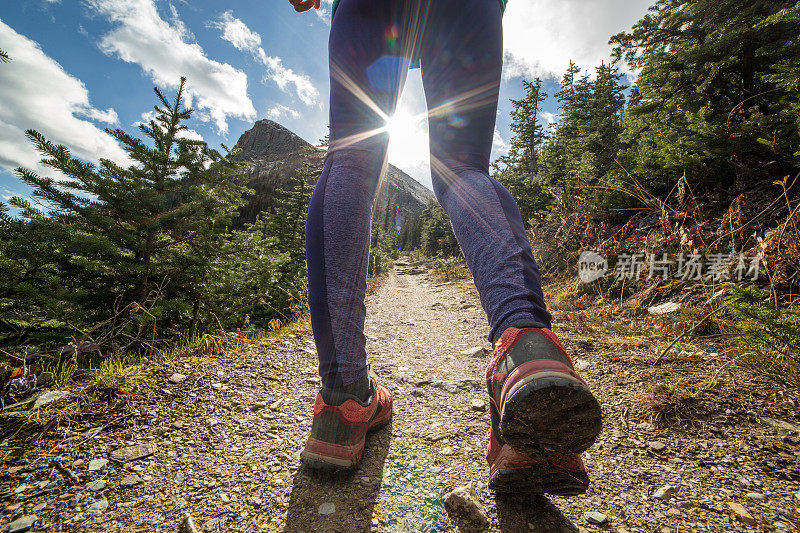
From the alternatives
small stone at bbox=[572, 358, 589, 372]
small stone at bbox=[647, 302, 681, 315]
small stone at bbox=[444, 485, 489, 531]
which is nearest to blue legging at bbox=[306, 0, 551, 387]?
small stone at bbox=[444, 485, 489, 531]

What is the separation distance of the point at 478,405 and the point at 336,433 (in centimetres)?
75

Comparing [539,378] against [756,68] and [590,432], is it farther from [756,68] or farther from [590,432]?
[756,68]

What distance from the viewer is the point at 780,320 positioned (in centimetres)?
140

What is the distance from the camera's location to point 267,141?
111 m

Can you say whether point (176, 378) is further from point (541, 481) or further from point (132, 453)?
Answer: point (541, 481)

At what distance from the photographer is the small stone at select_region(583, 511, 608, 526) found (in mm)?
793

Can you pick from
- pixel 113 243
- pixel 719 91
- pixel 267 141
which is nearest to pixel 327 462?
pixel 113 243

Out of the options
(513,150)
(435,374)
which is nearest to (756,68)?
(435,374)

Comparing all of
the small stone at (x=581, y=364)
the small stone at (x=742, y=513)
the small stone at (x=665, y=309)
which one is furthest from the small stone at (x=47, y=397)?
the small stone at (x=665, y=309)

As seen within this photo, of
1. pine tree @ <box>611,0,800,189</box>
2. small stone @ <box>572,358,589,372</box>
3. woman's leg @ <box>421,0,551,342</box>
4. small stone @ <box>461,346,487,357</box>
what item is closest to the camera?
woman's leg @ <box>421,0,551,342</box>

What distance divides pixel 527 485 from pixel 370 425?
22.3 inches

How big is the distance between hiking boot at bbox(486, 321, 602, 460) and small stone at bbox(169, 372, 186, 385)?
53.6 inches

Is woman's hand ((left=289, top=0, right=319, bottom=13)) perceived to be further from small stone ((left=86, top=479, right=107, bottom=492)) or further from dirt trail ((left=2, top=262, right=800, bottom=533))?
small stone ((left=86, top=479, right=107, bottom=492))

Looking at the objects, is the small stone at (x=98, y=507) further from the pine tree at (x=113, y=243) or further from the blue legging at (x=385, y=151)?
the pine tree at (x=113, y=243)
